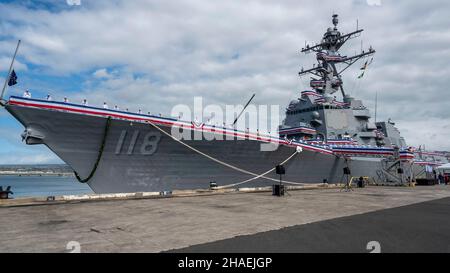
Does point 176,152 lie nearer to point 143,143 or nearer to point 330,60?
point 143,143

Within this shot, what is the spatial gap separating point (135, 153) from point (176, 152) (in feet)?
7.20

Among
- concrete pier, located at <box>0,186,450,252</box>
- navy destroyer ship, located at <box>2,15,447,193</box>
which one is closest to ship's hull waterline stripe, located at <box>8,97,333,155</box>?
navy destroyer ship, located at <box>2,15,447,193</box>

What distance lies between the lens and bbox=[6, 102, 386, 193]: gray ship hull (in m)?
14.2

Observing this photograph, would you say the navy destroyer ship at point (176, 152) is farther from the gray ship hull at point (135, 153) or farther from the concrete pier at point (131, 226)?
the concrete pier at point (131, 226)

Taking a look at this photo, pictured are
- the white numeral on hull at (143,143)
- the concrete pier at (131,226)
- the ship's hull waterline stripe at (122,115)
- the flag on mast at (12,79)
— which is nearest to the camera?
the concrete pier at (131,226)

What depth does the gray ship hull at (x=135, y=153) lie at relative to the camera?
1420 centimetres

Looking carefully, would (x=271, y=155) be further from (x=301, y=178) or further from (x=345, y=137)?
(x=345, y=137)

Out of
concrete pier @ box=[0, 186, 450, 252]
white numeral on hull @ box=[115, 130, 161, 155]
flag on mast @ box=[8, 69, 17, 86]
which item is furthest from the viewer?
white numeral on hull @ box=[115, 130, 161, 155]

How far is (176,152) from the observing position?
1711 centimetres

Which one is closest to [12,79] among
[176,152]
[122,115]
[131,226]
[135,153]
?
[122,115]

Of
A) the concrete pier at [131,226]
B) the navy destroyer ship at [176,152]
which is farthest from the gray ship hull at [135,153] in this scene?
the concrete pier at [131,226]

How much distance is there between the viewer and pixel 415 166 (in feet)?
119

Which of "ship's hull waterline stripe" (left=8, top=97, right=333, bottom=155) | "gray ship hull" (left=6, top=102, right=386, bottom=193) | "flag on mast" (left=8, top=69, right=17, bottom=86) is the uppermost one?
"flag on mast" (left=8, top=69, right=17, bottom=86)

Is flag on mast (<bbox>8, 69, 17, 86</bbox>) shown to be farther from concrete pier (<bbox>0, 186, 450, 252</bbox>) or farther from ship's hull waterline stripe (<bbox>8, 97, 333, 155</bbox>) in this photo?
concrete pier (<bbox>0, 186, 450, 252</bbox>)
